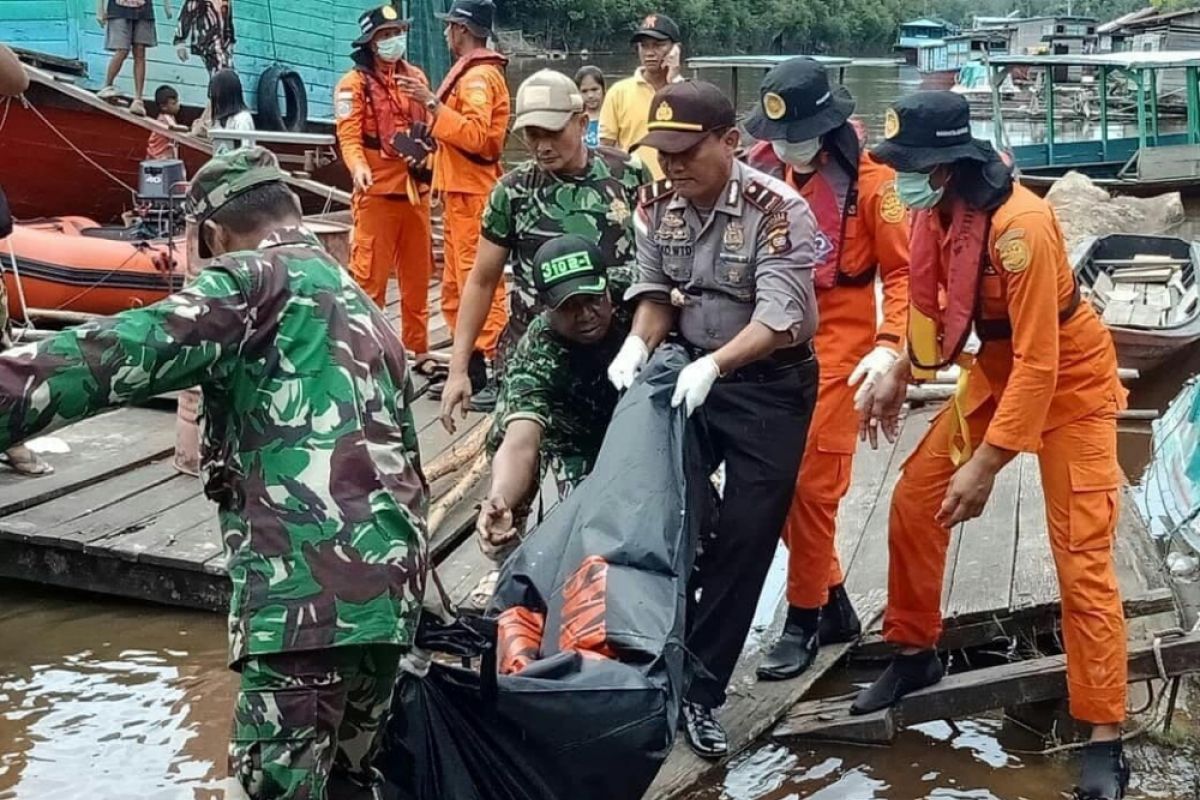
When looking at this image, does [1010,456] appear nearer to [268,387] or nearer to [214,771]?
[268,387]

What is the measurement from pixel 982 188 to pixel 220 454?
6.92 ft

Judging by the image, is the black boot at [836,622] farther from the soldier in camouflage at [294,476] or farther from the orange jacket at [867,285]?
the soldier in camouflage at [294,476]

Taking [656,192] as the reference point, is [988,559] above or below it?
below

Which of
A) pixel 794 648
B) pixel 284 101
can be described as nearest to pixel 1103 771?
pixel 794 648

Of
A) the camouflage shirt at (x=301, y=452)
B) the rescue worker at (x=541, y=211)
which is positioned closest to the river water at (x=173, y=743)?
the rescue worker at (x=541, y=211)

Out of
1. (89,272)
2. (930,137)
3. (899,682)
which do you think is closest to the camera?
(930,137)

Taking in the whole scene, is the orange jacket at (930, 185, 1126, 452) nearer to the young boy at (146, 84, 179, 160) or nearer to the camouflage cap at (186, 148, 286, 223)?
the camouflage cap at (186, 148, 286, 223)

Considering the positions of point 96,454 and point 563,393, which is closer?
point 563,393

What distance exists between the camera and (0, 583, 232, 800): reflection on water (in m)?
4.16

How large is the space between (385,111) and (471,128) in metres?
0.72

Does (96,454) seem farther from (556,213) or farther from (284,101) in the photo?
(284,101)

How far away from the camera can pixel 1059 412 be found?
3648 millimetres

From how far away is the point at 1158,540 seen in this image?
606 cm

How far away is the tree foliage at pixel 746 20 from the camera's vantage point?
6259 centimetres
